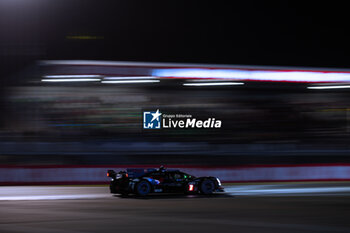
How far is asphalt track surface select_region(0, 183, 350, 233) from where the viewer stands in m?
8.25

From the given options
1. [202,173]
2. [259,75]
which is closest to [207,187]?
[202,173]

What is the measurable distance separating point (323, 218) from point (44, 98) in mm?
17215

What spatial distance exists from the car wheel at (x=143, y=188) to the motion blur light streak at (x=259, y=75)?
1025cm

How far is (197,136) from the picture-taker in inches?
1007

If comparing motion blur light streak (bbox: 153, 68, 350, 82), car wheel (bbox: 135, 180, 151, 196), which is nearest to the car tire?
car wheel (bbox: 135, 180, 151, 196)

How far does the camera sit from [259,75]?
85.4ft

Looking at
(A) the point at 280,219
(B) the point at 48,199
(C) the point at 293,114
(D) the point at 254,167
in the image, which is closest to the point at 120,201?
(B) the point at 48,199

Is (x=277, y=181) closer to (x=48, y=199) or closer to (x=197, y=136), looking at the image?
(x=197, y=136)

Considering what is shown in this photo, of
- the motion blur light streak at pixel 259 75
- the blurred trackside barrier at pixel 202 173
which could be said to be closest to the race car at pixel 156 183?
the blurred trackside barrier at pixel 202 173

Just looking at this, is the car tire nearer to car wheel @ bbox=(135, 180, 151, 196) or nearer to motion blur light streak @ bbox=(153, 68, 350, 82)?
car wheel @ bbox=(135, 180, 151, 196)

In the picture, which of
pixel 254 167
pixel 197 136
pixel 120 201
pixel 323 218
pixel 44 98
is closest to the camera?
pixel 323 218

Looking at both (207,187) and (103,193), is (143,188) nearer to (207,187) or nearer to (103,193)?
(103,193)

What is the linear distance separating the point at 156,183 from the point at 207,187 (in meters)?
1.61

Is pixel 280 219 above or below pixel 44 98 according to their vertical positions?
below
